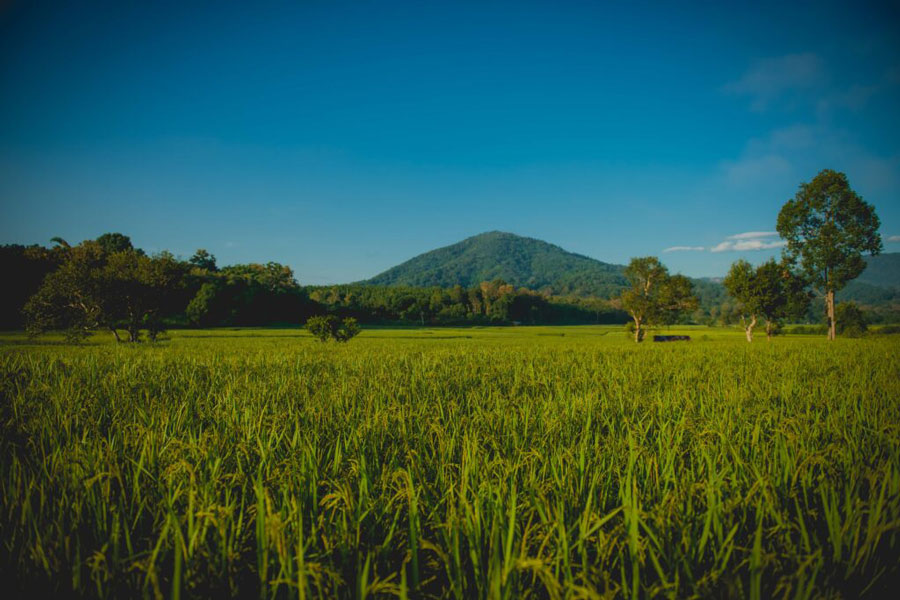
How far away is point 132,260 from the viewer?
981 inches

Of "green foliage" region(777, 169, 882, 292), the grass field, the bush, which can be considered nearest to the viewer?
the grass field

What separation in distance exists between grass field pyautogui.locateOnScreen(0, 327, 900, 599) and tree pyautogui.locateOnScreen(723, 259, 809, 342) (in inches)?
1673

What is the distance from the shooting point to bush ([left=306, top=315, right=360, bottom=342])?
2523 centimetres

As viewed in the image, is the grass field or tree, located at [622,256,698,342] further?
tree, located at [622,256,698,342]

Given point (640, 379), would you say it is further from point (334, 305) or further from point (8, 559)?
point (334, 305)

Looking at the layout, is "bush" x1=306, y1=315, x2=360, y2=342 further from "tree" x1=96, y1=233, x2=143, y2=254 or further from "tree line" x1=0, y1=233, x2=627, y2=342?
"tree" x1=96, y1=233, x2=143, y2=254

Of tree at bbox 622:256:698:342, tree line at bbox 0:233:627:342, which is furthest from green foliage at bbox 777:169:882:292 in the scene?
tree line at bbox 0:233:627:342

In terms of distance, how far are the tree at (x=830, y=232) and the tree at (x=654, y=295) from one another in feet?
36.9

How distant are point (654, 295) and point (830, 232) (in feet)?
57.3

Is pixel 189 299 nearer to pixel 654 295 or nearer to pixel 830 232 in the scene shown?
pixel 654 295

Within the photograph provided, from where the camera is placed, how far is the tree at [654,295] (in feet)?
157

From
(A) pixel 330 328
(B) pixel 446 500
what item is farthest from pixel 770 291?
(B) pixel 446 500

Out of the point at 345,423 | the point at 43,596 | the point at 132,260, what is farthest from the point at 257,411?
the point at 132,260

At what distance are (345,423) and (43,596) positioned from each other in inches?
104
